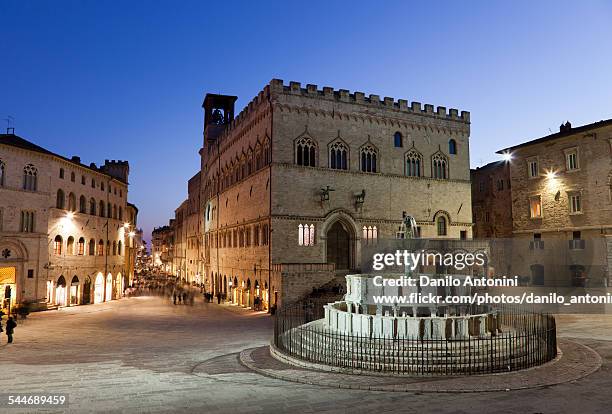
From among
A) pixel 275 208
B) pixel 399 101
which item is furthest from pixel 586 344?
pixel 399 101

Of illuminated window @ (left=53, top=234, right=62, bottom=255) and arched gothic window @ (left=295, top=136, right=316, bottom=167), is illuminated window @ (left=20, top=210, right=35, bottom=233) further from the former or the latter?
arched gothic window @ (left=295, top=136, right=316, bottom=167)

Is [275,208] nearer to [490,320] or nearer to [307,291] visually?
[307,291]

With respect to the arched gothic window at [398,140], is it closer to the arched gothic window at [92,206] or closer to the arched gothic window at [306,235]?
the arched gothic window at [306,235]

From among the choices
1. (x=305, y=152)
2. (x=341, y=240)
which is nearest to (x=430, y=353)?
(x=341, y=240)

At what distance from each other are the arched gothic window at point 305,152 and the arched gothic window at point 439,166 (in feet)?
37.1

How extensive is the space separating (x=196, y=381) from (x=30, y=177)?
93.6 feet

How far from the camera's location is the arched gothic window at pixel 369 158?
3566cm

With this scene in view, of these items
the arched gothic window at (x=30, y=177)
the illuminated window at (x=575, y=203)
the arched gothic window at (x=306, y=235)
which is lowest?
the arched gothic window at (x=306, y=235)

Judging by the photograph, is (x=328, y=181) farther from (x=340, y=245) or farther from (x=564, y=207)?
(x=564, y=207)

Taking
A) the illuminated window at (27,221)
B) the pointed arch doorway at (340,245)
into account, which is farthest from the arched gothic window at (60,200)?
the pointed arch doorway at (340,245)

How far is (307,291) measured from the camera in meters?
30.3

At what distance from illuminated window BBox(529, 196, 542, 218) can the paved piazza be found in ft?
52.6

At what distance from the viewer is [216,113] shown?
56.7m

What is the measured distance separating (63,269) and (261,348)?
26139 mm
